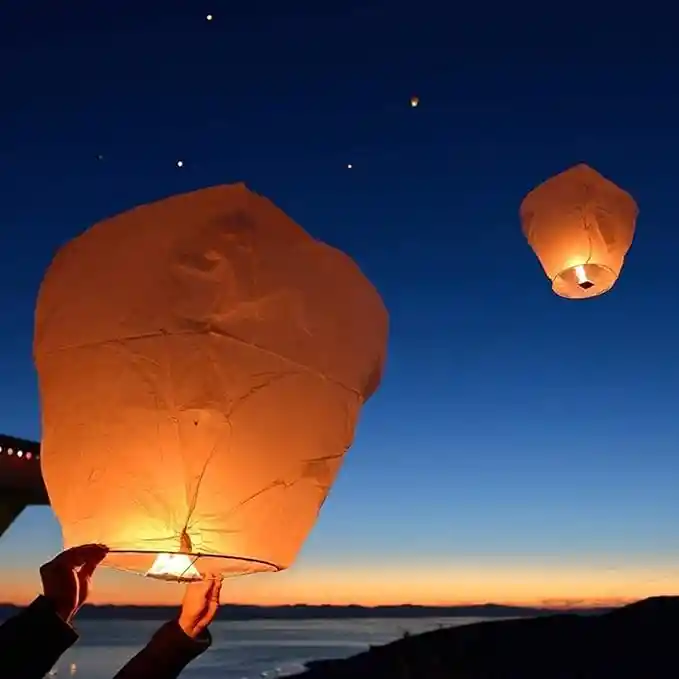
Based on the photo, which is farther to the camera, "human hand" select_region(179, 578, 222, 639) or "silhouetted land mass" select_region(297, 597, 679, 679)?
"silhouetted land mass" select_region(297, 597, 679, 679)

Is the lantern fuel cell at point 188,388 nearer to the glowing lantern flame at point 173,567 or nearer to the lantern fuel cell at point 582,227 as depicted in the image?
the glowing lantern flame at point 173,567

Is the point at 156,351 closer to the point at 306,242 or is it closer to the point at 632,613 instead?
the point at 306,242

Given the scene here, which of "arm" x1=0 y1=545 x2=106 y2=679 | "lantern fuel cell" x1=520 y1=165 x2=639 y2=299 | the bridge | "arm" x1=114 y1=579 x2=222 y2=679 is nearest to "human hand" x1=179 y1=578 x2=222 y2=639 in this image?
"arm" x1=114 y1=579 x2=222 y2=679

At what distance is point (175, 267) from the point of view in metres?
1.13

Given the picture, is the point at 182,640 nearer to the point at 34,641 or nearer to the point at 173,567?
the point at 173,567

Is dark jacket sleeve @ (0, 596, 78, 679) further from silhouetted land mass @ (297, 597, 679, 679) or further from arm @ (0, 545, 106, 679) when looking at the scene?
silhouetted land mass @ (297, 597, 679, 679)

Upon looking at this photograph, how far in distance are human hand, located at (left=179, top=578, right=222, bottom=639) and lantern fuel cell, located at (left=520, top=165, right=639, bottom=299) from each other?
66.4 inches

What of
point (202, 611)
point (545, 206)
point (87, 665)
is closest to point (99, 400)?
point (202, 611)

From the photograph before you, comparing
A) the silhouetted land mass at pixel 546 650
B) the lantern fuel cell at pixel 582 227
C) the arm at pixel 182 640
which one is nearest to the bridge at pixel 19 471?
the silhouetted land mass at pixel 546 650

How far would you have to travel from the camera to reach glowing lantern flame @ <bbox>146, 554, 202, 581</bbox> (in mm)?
1105

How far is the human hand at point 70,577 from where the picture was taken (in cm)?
93

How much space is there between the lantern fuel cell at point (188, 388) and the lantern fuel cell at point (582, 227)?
151 cm

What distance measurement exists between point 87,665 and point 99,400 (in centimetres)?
2376

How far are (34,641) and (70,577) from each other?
Result: 92 millimetres
